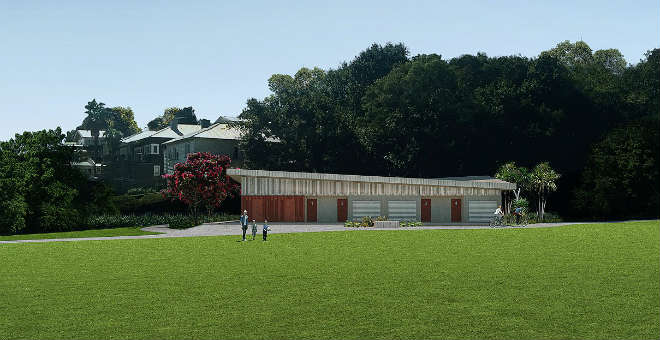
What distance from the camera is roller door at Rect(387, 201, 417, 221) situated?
58125 millimetres

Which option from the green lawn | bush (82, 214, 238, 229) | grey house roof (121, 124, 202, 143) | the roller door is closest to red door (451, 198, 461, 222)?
the roller door

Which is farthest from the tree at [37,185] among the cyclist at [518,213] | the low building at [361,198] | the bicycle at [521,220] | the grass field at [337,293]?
the bicycle at [521,220]

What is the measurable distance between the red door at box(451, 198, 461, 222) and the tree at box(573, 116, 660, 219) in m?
12.7

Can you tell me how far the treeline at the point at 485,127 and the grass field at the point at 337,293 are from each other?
3361cm

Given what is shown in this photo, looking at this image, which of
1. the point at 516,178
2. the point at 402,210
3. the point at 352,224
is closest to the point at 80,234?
the point at 352,224

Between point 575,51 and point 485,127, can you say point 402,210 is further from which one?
point 575,51

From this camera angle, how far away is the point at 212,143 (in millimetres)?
85938

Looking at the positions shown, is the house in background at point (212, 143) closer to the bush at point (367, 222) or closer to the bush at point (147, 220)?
the bush at point (147, 220)

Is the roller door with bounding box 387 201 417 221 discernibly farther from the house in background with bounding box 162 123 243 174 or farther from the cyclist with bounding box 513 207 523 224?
the house in background with bounding box 162 123 243 174

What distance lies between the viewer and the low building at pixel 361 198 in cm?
5753

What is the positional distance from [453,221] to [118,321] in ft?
157

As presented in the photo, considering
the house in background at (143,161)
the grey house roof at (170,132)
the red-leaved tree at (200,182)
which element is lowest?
the red-leaved tree at (200,182)

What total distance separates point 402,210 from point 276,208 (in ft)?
37.1

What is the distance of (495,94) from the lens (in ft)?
233
